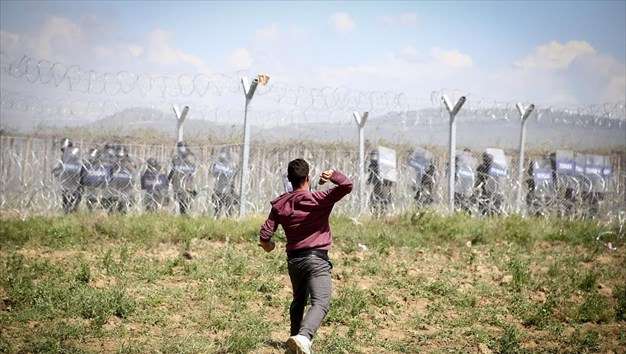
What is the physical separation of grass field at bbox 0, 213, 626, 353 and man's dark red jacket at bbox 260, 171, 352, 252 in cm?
85

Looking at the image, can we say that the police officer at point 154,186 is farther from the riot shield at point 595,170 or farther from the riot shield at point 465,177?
the riot shield at point 595,170

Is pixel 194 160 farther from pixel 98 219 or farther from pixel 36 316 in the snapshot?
pixel 36 316

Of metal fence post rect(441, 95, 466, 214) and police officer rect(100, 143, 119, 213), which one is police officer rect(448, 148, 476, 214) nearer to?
metal fence post rect(441, 95, 466, 214)

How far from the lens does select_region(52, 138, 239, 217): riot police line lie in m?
9.39

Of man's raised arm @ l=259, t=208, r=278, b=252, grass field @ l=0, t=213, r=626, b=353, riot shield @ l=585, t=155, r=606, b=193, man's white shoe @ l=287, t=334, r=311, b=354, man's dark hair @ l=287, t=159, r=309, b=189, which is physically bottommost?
grass field @ l=0, t=213, r=626, b=353

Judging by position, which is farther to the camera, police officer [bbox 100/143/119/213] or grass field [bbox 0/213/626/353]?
police officer [bbox 100/143/119/213]

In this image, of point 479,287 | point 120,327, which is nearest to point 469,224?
point 479,287

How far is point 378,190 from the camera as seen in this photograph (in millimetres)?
10141

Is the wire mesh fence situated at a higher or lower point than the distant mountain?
lower

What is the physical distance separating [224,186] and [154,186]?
118 cm

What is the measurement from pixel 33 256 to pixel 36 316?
2267mm

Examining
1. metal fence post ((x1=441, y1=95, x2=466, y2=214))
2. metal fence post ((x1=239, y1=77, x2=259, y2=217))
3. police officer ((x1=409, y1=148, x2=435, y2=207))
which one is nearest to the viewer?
metal fence post ((x1=239, y1=77, x2=259, y2=217))

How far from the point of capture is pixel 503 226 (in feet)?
30.6

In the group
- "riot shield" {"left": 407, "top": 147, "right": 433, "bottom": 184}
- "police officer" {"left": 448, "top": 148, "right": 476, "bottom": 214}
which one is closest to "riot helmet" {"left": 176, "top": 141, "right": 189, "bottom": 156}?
"riot shield" {"left": 407, "top": 147, "right": 433, "bottom": 184}
